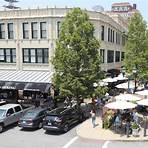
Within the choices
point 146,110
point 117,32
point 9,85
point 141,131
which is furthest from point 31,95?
point 117,32

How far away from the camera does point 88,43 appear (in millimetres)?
28250

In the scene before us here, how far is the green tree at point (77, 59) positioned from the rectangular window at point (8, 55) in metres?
12.7

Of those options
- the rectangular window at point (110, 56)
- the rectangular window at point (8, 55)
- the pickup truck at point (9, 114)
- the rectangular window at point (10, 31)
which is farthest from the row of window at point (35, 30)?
the pickup truck at point (9, 114)

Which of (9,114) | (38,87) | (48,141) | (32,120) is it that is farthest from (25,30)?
(48,141)

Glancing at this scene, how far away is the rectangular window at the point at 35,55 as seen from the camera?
38.4 metres

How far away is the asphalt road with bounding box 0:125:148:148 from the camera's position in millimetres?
21312

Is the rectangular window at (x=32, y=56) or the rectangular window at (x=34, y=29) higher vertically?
the rectangular window at (x=34, y=29)

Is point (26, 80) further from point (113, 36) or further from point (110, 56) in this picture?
point (113, 36)

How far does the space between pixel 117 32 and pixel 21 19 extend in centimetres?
1940

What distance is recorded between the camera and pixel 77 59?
2802 cm

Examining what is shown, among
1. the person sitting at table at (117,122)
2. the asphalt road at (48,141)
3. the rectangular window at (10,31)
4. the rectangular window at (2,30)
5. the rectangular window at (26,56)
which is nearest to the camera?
the asphalt road at (48,141)

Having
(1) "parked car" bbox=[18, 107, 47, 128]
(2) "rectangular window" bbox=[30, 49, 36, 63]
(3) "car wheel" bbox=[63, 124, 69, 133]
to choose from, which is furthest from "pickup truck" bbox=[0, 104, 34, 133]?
(2) "rectangular window" bbox=[30, 49, 36, 63]

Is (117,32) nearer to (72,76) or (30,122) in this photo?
(72,76)

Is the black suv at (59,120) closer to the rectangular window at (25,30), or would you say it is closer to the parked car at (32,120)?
the parked car at (32,120)
